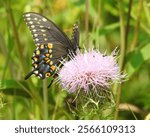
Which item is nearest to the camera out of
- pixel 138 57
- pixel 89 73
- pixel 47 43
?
pixel 89 73

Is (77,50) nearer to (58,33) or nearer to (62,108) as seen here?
(58,33)

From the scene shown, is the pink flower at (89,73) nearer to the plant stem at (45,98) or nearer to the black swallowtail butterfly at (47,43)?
the black swallowtail butterfly at (47,43)

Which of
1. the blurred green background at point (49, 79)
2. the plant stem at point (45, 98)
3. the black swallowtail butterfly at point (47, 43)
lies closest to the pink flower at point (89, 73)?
the blurred green background at point (49, 79)

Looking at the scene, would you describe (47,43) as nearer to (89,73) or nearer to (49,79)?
(49,79)

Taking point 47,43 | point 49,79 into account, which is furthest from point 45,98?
point 47,43

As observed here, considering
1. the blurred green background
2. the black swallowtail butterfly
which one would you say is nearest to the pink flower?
the blurred green background

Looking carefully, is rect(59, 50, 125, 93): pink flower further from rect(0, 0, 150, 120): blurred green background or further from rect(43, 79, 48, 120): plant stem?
rect(43, 79, 48, 120): plant stem
